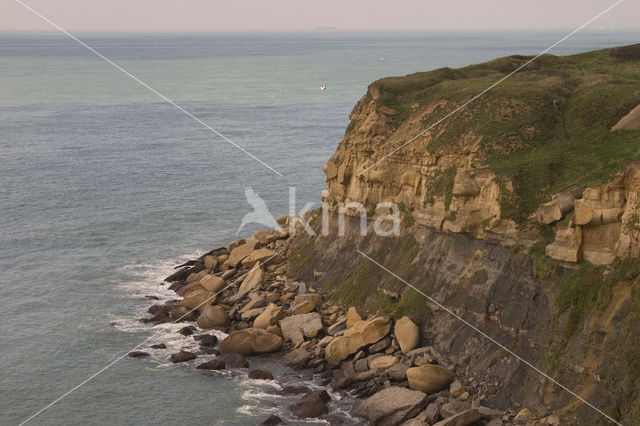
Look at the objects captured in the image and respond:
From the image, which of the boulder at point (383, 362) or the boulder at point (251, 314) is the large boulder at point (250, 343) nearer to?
the boulder at point (251, 314)

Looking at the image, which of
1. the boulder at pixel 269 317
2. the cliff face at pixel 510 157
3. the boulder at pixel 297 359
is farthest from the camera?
the boulder at pixel 269 317

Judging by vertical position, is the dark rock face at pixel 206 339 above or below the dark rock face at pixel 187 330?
above

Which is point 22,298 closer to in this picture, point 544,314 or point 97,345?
point 97,345

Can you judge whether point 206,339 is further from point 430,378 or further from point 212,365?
point 430,378

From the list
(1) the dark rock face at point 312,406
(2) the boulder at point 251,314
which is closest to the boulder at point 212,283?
(2) the boulder at point 251,314

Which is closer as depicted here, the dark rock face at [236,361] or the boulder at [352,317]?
the dark rock face at [236,361]

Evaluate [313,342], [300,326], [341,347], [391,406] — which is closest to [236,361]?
[313,342]

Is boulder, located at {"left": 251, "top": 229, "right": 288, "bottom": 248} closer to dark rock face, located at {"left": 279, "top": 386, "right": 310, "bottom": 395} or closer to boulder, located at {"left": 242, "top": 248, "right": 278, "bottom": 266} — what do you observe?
boulder, located at {"left": 242, "top": 248, "right": 278, "bottom": 266}
